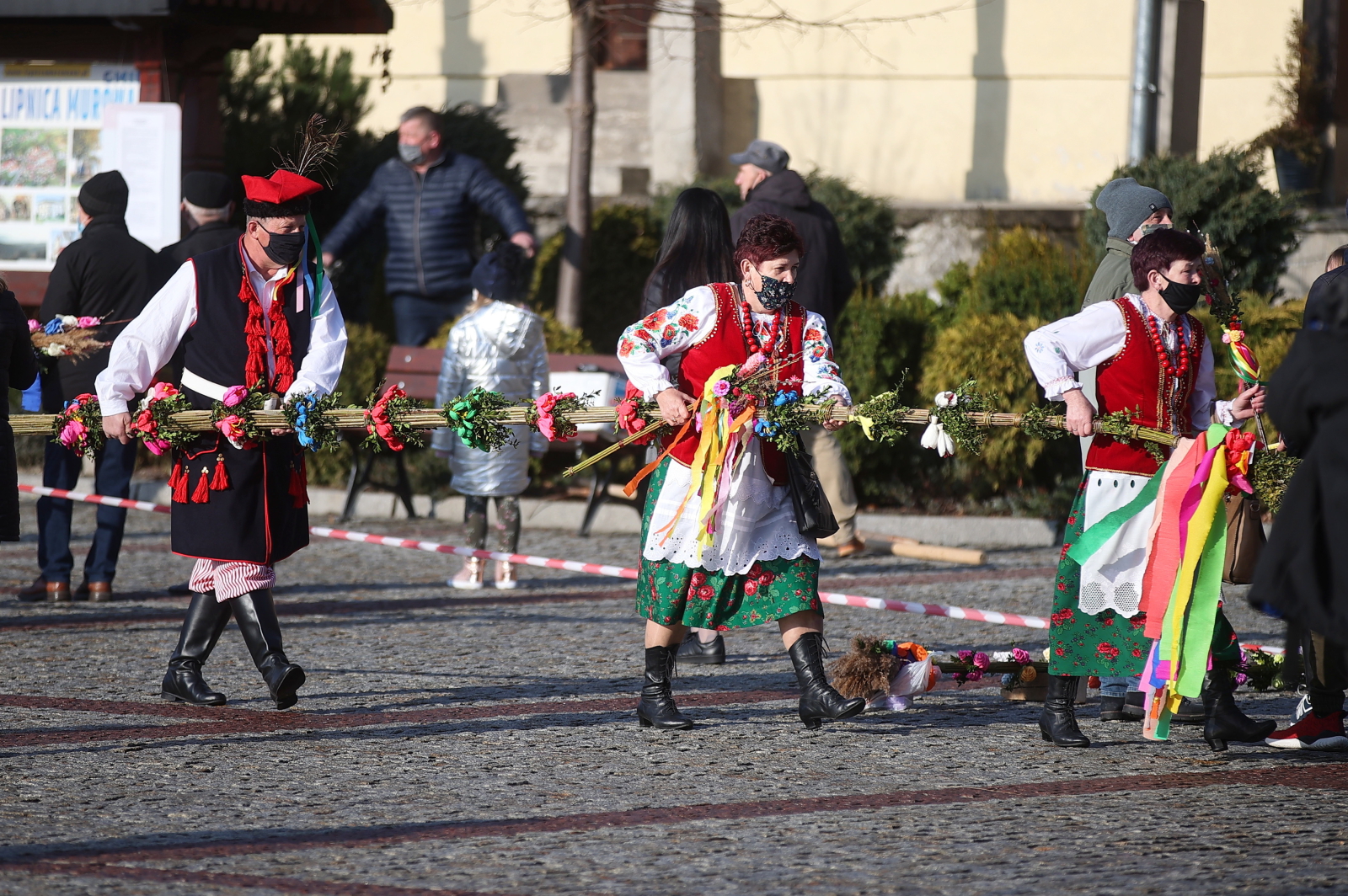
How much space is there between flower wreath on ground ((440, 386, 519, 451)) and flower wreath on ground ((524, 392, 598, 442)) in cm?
11

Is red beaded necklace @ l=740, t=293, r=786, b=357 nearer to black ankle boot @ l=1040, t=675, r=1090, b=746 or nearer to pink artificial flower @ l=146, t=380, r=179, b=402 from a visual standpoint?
black ankle boot @ l=1040, t=675, r=1090, b=746

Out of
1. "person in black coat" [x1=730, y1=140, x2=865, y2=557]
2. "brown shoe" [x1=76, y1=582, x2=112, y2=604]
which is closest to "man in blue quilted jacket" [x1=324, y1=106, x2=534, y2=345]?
"person in black coat" [x1=730, y1=140, x2=865, y2=557]

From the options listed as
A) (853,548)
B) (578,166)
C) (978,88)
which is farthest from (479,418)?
(978,88)

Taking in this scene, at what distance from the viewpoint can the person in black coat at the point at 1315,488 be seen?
4727 mm

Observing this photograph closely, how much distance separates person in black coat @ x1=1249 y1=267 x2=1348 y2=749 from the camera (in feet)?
15.5

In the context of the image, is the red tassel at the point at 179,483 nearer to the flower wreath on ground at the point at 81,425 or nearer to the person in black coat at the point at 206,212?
the flower wreath on ground at the point at 81,425

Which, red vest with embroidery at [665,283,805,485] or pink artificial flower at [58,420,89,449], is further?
pink artificial flower at [58,420,89,449]

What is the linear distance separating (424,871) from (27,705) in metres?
2.54

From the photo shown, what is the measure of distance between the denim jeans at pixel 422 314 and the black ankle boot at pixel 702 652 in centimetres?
614

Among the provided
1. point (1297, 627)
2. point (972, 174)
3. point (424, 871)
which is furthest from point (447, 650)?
point (972, 174)

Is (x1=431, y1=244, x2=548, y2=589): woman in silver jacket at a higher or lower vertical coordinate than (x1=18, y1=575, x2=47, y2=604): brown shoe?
higher

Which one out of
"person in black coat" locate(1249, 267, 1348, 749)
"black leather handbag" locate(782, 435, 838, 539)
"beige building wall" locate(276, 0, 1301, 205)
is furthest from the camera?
"beige building wall" locate(276, 0, 1301, 205)

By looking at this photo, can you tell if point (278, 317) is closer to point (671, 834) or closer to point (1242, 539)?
point (671, 834)

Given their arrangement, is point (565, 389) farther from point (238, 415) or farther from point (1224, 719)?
point (1224, 719)
